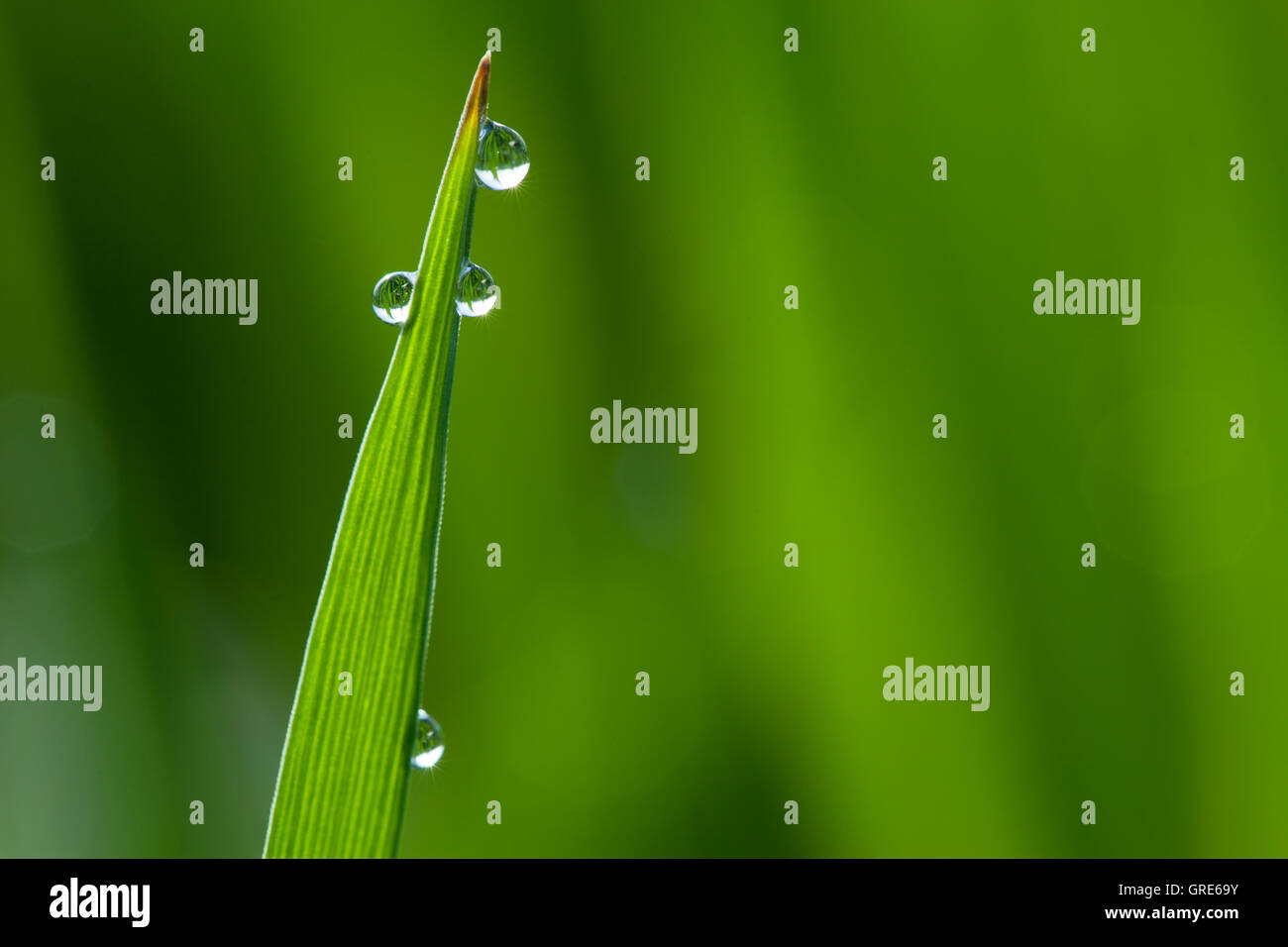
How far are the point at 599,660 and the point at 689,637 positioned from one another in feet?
0.25

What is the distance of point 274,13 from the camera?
2.89ft

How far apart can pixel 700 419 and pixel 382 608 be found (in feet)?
2.03

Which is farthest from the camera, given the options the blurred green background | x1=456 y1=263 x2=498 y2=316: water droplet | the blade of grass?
the blurred green background

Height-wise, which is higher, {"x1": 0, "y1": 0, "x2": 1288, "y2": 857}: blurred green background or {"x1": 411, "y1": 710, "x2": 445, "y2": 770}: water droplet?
{"x1": 0, "y1": 0, "x2": 1288, "y2": 857}: blurred green background

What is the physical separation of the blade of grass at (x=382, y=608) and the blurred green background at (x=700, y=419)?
53cm

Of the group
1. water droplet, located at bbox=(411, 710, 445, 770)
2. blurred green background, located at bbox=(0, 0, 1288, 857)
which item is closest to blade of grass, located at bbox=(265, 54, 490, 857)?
water droplet, located at bbox=(411, 710, 445, 770)

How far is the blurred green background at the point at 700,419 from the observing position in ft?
2.73

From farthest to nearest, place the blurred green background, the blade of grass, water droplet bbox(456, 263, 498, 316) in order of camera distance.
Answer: the blurred green background → water droplet bbox(456, 263, 498, 316) → the blade of grass

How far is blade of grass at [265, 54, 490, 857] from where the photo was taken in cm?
27

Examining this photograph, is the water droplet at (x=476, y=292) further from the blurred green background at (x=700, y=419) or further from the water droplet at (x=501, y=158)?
the blurred green background at (x=700, y=419)

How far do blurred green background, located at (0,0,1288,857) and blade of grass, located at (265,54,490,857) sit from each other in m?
0.53

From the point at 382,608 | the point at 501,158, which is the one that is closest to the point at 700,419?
the point at 501,158

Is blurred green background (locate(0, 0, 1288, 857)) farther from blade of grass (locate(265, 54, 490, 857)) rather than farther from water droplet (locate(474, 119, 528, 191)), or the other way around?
blade of grass (locate(265, 54, 490, 857))

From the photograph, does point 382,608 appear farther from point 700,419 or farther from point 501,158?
point 700,419
